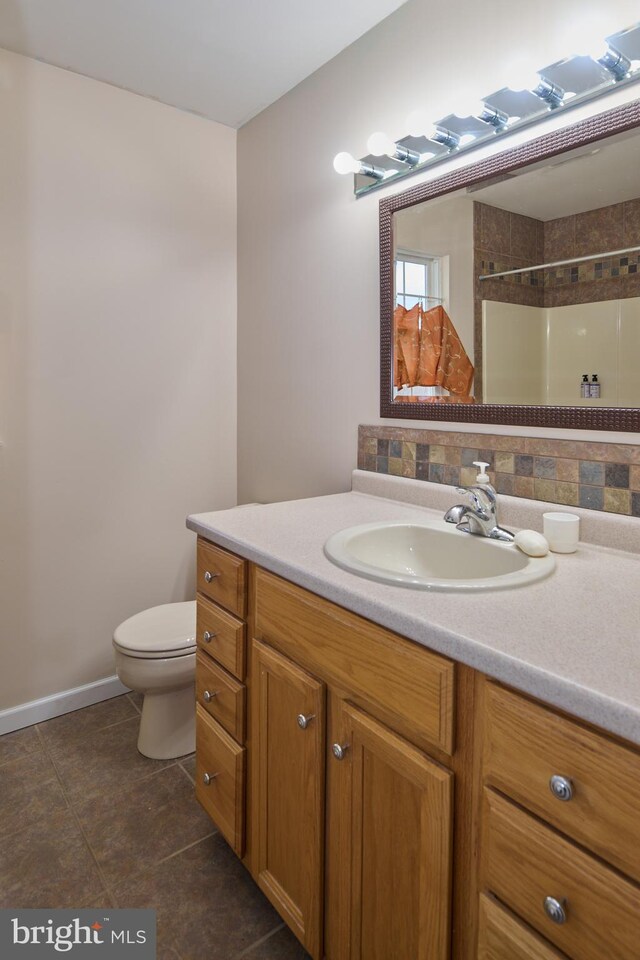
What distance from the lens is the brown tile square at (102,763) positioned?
1791 millimetres

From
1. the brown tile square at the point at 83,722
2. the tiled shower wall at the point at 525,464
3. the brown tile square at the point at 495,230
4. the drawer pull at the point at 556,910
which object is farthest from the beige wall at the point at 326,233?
the brown tile square at the point at 83,722

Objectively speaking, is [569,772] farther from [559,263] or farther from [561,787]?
[559,263]

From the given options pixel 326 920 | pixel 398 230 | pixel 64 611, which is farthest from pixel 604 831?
pixel 64 611

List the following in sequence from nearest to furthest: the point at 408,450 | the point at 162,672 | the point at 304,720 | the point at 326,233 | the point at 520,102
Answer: the point at 304,720, the point at 520,102, the point at 408,450, the point at 162,672, the point at 326,233

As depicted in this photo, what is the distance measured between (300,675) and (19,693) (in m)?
1.50

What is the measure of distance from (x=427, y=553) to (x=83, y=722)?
1.58 m

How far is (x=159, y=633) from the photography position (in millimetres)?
1901

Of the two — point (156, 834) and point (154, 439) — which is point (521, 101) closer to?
point (154, 439)

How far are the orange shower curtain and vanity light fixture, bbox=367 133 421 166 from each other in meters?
0.41

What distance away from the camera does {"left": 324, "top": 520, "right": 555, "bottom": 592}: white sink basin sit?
116 cm

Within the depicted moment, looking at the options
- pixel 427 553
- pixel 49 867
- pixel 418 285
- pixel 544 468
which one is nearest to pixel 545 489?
pixel 544 468

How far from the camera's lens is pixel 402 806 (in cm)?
91

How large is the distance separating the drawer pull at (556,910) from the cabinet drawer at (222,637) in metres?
0.78

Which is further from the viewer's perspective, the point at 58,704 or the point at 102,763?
the point at 58,704
